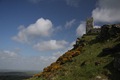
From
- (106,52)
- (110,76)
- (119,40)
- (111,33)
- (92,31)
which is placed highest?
(92,31)

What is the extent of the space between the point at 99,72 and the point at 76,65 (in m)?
10.3

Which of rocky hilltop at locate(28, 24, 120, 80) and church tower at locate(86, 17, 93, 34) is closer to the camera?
rocky hilltop at locate(28, 24, 120, 80)

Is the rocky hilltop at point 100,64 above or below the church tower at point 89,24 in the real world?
below

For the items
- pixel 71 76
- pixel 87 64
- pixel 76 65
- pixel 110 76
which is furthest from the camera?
pixel 76 65

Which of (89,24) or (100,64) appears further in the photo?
(89,24)

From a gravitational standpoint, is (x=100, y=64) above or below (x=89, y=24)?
below

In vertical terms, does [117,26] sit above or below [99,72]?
above

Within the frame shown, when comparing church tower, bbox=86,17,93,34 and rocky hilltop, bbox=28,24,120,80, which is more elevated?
church tower, bbox=86,17,93,34

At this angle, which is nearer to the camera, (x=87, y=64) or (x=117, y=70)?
(x=117, y=70)

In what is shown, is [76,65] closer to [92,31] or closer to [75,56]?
[75,56]

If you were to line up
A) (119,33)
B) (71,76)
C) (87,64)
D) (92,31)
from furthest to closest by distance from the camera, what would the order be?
(92,31), (119,33), (87,64), (71,76)

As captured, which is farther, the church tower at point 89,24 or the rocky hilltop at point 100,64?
the church tower at point 89,24

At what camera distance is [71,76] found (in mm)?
41094

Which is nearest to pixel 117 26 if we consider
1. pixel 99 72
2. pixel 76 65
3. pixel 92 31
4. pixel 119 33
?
pixel 119 33
